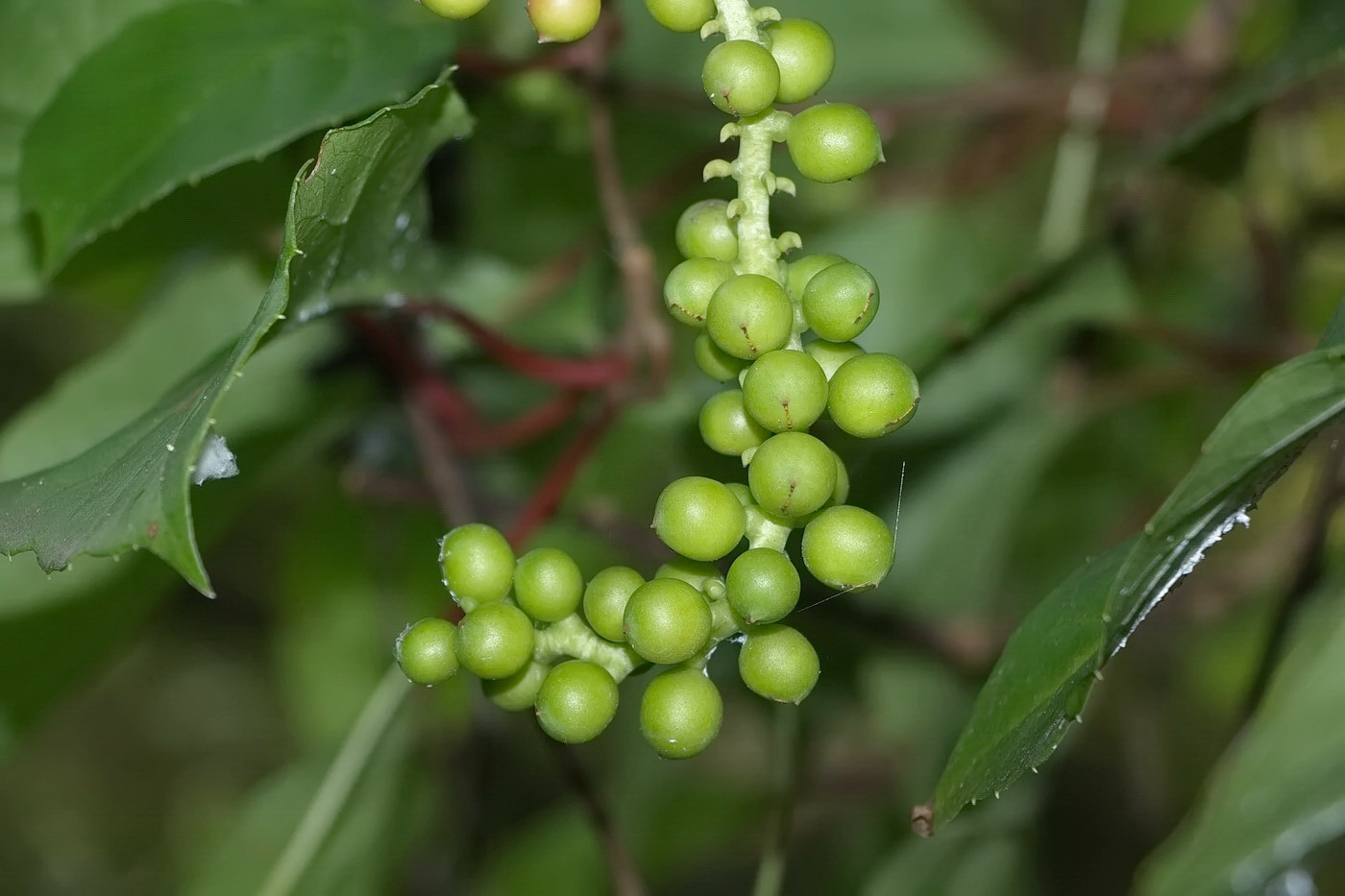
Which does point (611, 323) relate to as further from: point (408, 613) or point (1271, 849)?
point (1271, 849)

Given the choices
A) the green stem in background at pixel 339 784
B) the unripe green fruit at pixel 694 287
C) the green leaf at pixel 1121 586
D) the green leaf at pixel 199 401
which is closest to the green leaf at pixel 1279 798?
the green leaf at pixel 1121 586

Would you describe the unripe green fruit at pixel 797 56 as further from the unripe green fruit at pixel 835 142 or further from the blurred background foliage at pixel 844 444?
the blurred background foliage at pixel 844 444

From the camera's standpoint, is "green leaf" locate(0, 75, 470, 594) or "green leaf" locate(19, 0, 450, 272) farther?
"green leaf" locate(19, 0, 450, 272)

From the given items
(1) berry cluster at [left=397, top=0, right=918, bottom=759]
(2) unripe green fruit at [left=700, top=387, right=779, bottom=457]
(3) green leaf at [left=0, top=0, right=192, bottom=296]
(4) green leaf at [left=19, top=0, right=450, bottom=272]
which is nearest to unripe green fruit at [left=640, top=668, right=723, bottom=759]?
(1) berry cluster at [left=397, top=0, right=918, bottom=759]

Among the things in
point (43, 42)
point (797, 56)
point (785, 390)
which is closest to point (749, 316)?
point (785, 390)

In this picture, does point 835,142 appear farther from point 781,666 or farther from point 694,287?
point 781,666

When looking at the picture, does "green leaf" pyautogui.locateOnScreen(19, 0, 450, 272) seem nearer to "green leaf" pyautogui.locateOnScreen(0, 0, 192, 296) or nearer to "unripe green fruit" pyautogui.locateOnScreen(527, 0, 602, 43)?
"green leaf" pyautogui.locateOnScreen(0, 0, 192, 296)
